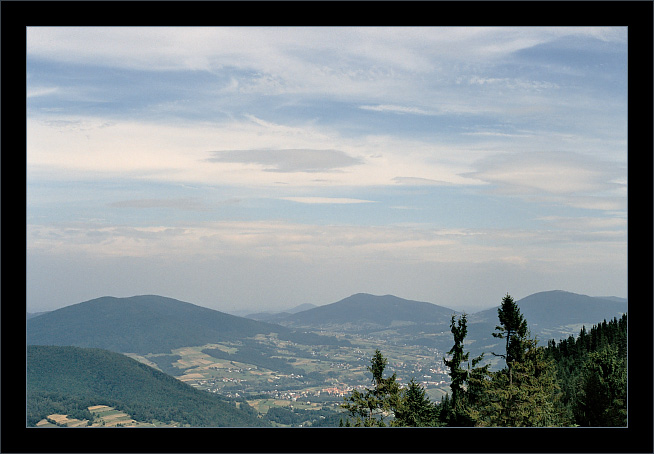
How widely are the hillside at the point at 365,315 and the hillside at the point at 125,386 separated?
5.19 m

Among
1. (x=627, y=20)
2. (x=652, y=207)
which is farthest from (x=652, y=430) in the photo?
(x=627, y=20)

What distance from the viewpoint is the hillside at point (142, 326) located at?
34406 mm

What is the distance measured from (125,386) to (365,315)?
45.0 ft

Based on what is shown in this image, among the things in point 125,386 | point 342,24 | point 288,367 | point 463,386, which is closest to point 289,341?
point 288,367

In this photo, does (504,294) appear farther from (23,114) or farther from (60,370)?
(60,370)

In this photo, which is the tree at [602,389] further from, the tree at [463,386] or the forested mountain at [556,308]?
the forested mountain at [556,308]

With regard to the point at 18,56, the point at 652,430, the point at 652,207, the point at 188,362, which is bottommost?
the point at 188,362

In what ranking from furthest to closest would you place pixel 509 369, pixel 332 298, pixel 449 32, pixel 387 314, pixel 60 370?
pixel 60 370
pixel 387 314
pixel 509 369
pixel 332 298
pixel 449 32

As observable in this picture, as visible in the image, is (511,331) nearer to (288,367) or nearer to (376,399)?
(376,399)

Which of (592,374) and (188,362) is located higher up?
(592,374)

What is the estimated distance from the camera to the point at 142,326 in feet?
115

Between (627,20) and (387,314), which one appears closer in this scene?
(627,20)

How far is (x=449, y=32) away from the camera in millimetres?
2332

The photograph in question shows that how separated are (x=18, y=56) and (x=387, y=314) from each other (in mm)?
22379
